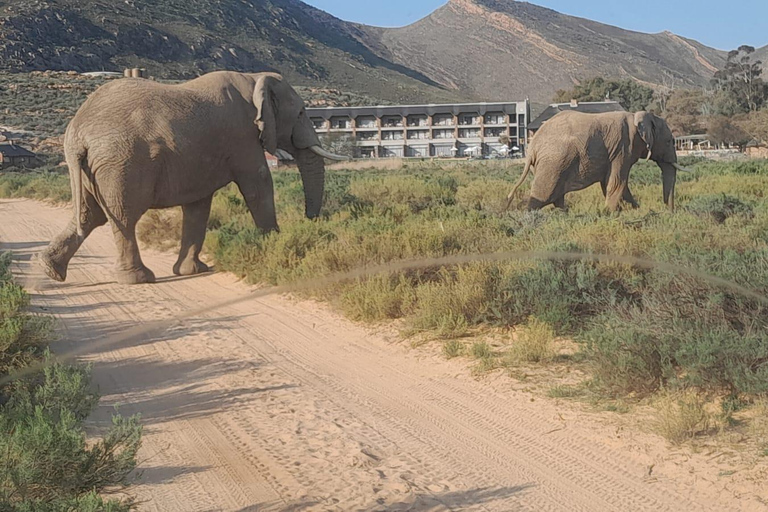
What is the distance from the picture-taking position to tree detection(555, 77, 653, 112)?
91.8 meters

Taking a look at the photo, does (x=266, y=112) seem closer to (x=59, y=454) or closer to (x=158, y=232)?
(x=158, y=232)

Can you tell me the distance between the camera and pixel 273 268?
995 centimetres

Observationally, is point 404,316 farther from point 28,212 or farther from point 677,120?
point 677,120

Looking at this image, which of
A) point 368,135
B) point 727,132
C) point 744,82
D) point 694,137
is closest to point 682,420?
point 727,132

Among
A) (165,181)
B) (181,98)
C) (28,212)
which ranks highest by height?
(181,98)

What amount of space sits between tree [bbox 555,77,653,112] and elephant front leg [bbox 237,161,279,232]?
84456 millimetres

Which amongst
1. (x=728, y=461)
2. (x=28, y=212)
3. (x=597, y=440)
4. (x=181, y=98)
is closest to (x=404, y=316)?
(x=597, y=440)

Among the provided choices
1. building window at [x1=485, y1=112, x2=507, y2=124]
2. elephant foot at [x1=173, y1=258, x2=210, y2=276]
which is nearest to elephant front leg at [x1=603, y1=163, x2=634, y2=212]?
elephant foot at [x1=173, y1=258, x2=210, y2=276]

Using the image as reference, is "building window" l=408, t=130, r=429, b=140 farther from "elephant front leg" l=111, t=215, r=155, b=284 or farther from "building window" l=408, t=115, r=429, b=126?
"elephant front leg" l=111, t=215, r=155, b=284

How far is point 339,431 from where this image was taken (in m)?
5.35

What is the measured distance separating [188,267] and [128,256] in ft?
3.75

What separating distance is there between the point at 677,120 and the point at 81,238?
75102 mm

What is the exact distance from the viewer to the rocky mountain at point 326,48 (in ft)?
284

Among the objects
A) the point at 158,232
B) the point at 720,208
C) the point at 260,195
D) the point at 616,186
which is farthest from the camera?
the point at 158,232
